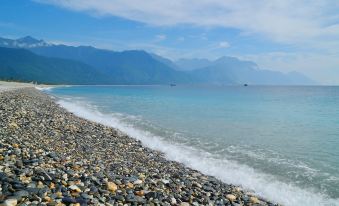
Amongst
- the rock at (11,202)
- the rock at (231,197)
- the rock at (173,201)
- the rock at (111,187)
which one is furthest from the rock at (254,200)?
the rock at (11,202)

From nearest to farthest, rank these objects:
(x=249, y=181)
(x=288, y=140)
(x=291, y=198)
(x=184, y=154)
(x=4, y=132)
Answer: (x=291, y=198)
(x=249, y=181)
(x=4, y=132)
(x=184, y=154)
(x=288, y=140)

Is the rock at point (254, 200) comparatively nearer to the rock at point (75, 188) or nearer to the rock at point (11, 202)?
the rock at point (75, 188)

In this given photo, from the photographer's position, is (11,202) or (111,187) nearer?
(11,202)

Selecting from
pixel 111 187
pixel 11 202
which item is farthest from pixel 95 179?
pixel 11 202

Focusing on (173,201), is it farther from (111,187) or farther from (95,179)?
(95,179)

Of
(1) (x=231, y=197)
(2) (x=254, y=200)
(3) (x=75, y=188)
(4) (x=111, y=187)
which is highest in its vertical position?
(3) (x=75, y=188)

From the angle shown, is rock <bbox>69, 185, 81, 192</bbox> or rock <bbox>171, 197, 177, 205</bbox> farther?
rock <bbox>171, 197, 177, 205</bbox>

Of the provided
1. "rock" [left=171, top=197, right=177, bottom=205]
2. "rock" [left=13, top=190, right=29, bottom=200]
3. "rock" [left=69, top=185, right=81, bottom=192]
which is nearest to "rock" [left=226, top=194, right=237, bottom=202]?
"rock" [left=171, top=197, right=177, bottom=205]

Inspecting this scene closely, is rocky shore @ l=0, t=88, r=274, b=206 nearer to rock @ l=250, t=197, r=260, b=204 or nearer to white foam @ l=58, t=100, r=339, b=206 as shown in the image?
rock @ l=250, t=197, r=260, b=204

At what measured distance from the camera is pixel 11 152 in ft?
38.3

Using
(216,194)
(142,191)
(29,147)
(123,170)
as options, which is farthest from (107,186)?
(29,147)

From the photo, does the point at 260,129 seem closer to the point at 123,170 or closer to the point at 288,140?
the point at 288,140

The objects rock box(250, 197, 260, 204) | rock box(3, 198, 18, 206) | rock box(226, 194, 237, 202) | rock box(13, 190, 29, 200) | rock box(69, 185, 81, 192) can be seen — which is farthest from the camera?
rock box(250, 197, 260, 204)

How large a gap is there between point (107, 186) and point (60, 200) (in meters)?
2.05
